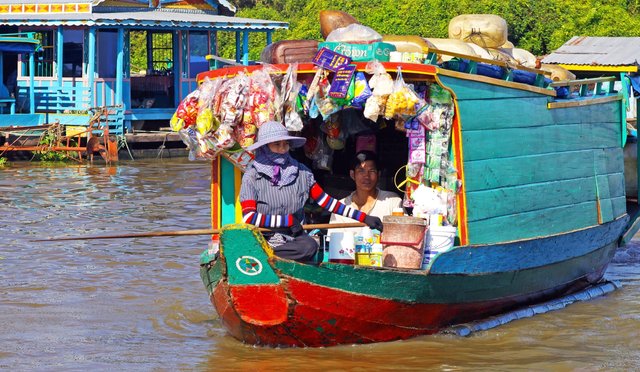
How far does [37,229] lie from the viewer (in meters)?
12.1

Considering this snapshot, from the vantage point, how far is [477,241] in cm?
716

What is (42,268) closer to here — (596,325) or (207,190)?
(596,325)

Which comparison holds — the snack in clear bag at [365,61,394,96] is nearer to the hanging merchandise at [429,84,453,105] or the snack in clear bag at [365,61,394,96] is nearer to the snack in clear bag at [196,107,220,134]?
the hanging merchandise at [429,84,453,105]

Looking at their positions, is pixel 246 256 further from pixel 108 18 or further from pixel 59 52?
pixel 59 52

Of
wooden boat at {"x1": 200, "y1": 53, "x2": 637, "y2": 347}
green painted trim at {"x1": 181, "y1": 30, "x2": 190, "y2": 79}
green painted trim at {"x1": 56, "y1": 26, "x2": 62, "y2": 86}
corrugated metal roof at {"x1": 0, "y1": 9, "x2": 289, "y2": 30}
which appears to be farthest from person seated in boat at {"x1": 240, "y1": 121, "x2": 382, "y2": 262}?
green painted trim at {"x1": 181, "y1": 30, "x2": 190, "y2": 79}

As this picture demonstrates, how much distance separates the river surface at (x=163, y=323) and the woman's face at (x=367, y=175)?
1122 mm

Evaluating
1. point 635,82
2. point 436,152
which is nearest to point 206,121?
point 436,152

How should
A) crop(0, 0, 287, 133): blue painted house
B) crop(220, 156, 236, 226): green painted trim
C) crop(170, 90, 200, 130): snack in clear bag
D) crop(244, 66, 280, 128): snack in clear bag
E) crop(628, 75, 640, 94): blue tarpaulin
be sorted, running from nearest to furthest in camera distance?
crop(244, 66, 280, 128): snack in clear bag < crop(170, 90, 200, 130): snack in clear bag < crop(220, 156, 236, 226): green painted trim < crop(628, 75, 640, 94): blue tarpaulin < crop(0, 0, 287, 133): blue painted house

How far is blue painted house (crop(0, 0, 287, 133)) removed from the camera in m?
21.2

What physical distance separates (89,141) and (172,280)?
10.4m

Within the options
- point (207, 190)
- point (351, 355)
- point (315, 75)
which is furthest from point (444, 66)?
point (207, 190)

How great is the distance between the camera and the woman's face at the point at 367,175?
7.57 m

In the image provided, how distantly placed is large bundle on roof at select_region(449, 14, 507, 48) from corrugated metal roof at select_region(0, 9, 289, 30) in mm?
13054

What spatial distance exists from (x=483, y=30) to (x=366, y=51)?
232 cm
